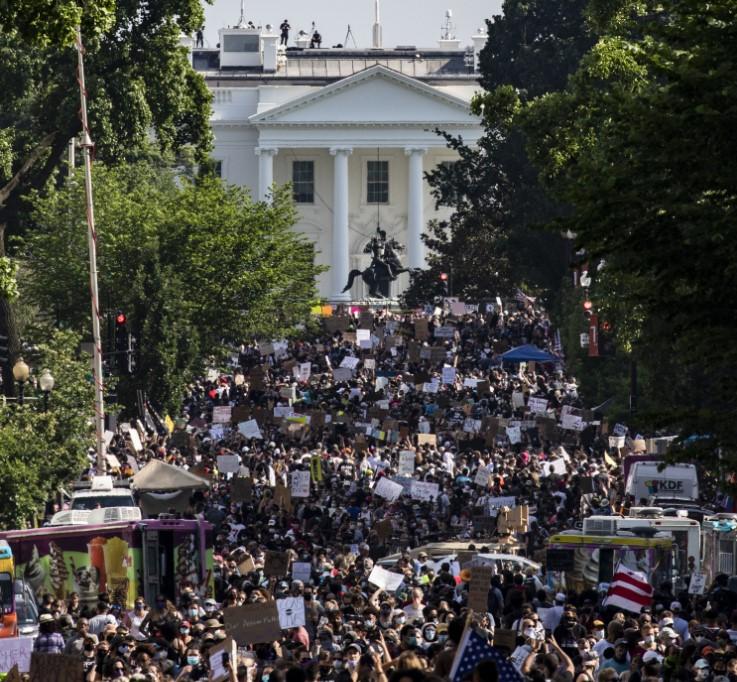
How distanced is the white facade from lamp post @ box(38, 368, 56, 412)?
236ft

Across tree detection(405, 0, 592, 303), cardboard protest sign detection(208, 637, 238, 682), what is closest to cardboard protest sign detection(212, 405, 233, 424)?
tree detection(405, 0, 592, 303)

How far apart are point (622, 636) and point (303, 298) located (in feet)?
147

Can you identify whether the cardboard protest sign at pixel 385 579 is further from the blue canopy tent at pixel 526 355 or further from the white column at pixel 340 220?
the white column at pixel 340 220

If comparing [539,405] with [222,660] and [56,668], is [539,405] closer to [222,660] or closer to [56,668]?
[222,660]

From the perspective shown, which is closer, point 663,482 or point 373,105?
point 663,482

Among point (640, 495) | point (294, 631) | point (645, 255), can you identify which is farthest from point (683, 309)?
point (640, 495)

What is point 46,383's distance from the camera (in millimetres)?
42625

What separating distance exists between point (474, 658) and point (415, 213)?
10404cm

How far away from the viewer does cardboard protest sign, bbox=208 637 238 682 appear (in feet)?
63.5

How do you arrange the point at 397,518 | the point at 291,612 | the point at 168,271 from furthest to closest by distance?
the point at 168,271 < the point at 397,518 < the point at 291,612

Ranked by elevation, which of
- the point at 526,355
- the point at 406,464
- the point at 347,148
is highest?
the point at 347,148

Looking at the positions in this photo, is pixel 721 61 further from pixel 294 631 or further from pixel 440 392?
pixel 440 392

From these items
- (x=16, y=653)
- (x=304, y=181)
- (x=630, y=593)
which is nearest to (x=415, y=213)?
(x=304, y=181)

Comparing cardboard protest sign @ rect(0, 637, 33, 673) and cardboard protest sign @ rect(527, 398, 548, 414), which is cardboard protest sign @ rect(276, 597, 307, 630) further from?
cardboard protest sign @ rect(527, 398, 548, 414)
